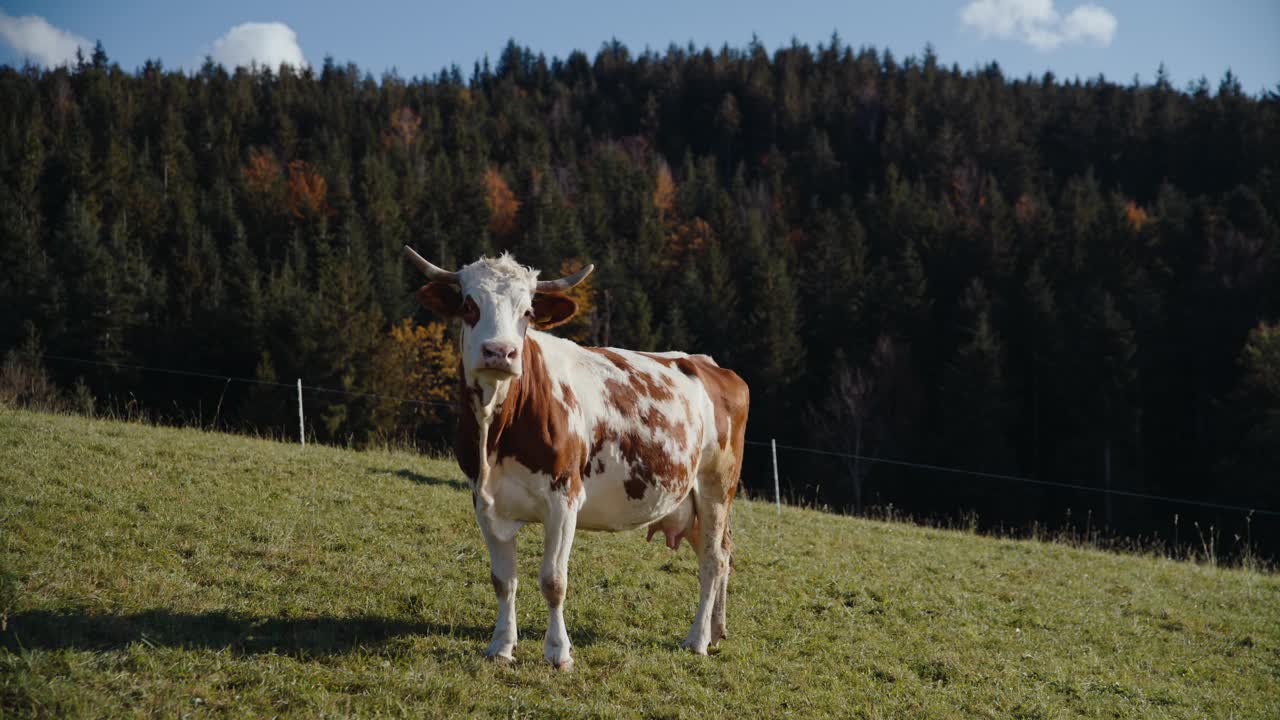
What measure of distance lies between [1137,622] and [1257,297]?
182 feet

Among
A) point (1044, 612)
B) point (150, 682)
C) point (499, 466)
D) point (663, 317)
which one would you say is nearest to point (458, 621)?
point (499, 466)

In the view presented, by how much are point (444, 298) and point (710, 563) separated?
3387mm

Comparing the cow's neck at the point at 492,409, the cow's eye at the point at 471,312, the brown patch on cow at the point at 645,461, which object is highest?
the cow's eye at the point at 471,312

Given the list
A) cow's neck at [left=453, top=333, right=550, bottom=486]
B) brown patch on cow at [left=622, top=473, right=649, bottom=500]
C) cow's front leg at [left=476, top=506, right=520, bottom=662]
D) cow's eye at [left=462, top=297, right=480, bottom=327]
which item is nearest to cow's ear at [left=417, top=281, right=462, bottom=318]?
cow's eye at [left=462, top=297, right=480, bottom=327]

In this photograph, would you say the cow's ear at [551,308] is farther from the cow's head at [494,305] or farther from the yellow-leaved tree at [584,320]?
the yellow-leaved tree at [584,320]

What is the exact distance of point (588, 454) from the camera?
21.5ft

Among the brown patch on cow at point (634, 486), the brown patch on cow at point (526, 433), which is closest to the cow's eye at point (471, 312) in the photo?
the brown patch on cow at point (526, 433)

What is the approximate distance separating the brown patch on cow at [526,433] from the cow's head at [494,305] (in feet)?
1.19

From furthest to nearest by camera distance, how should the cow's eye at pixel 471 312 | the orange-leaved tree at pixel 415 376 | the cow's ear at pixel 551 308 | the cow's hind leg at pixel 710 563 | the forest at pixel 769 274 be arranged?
the orange-leaved tree at pixel 415 376, the forest at pixel 769 274, the cow's hind leg at pixel 710 563, the cow's ear at pixel 551 308, the cow's eye at pixel 471 312

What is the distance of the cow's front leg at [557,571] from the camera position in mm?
6121

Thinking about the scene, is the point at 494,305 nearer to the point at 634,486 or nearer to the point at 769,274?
the point at 634,486

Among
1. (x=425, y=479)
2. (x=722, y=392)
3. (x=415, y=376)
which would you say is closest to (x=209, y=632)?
(x=722, y=392)

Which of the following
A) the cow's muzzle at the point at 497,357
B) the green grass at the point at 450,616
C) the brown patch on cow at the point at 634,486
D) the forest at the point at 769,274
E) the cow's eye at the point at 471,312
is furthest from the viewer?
the forest at the point at 769,274

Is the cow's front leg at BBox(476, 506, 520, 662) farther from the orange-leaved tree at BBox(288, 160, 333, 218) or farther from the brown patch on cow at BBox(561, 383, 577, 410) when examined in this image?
the orange-leaved tree at BBox(288, 160, 333, 218)
